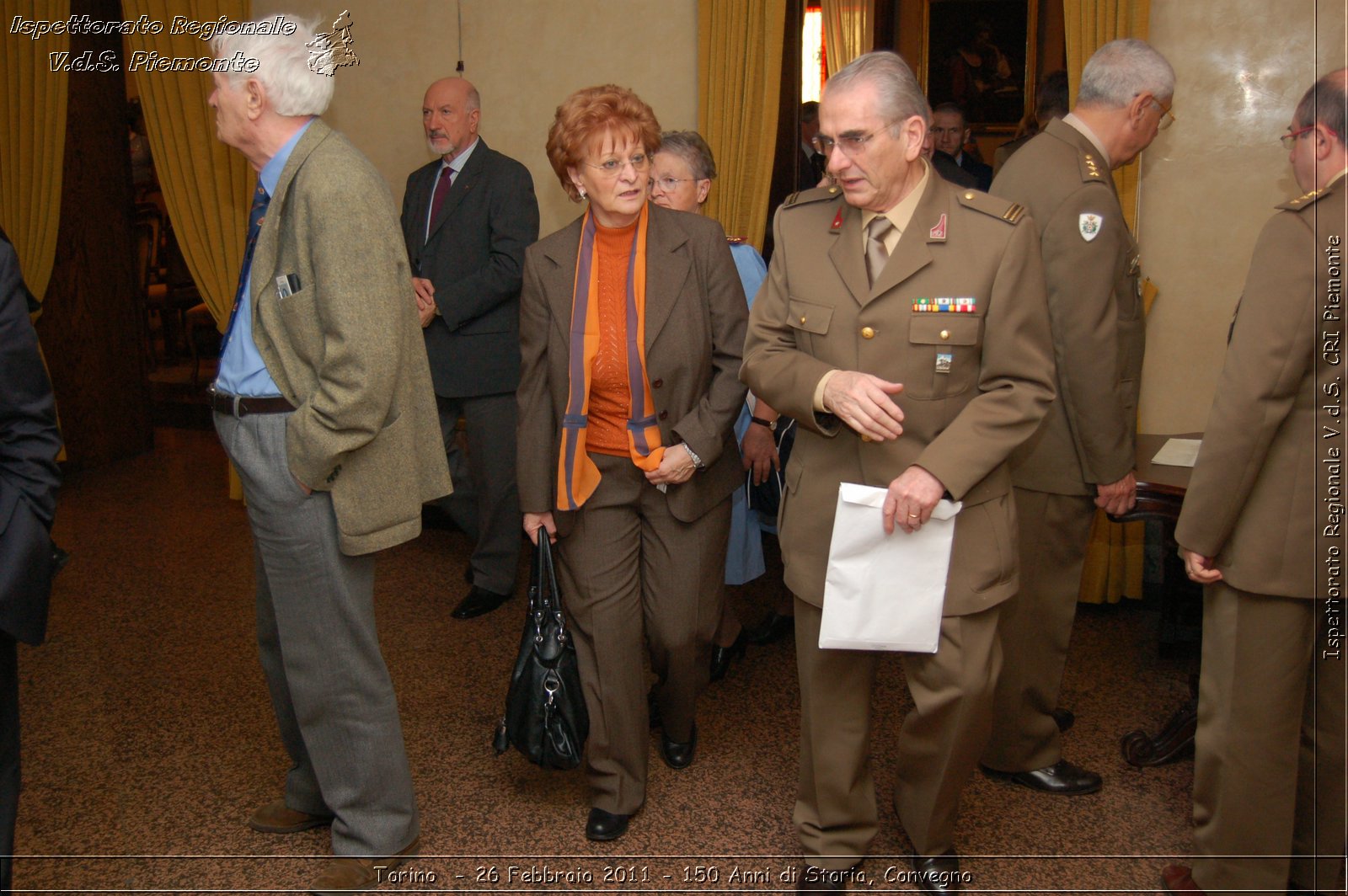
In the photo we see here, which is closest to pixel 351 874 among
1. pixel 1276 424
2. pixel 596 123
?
pixel 596 123

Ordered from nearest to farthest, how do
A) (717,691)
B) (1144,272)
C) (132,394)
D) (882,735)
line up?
(882,735) → (717,691) → (1144,272) → (132,394)

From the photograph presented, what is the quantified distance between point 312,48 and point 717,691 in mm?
2384

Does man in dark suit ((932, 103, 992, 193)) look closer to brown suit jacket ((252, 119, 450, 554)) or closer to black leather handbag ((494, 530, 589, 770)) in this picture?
black leather handbag ((494, 530, 589, 770))

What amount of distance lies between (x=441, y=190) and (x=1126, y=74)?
2729 mm

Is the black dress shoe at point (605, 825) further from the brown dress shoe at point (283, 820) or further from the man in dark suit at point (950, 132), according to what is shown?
the man in dark suit at point (950, 132)

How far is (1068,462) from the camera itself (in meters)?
2.98

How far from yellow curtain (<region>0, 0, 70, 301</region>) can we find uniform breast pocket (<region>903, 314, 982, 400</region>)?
5241mm

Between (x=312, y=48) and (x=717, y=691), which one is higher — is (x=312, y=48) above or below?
above

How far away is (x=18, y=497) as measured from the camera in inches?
86.6

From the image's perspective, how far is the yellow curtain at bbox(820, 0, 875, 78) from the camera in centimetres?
482

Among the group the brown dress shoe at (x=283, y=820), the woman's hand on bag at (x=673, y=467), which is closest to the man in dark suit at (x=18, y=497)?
the brown dress shoe at (x=283, y=820)

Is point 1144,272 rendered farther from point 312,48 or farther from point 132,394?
point 132,394

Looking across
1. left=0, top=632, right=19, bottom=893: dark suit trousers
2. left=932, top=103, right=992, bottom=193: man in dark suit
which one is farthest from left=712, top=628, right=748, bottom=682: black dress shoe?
left=932, top=103, right=992, bottom=193: man in dark suit

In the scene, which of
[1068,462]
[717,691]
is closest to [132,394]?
[717,691]
